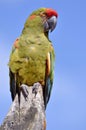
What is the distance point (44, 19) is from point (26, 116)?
3105 mm

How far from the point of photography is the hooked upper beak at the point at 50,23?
247 inches

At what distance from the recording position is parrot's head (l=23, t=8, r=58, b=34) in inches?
247

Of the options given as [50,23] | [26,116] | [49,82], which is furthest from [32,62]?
[26,116]

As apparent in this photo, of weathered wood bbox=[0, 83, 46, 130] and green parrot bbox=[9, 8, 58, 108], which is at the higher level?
green parrot bbox=[9, 8, 58, 108]

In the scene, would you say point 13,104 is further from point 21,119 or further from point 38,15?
point 38,15

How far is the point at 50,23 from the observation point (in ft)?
20.6

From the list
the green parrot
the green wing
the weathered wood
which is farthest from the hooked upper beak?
the weathered wood

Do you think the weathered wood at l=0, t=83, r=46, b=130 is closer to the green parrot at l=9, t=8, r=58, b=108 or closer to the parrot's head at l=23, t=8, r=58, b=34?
the green parrot at l=9, t=8, r=58, b=108

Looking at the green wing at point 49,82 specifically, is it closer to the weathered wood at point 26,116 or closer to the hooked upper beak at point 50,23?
the hooked upper beak at point 50,23

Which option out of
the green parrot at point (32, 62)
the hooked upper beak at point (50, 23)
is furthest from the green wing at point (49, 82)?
the hooked upper beak at point (50, 23)

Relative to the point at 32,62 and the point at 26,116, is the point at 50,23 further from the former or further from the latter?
the point at 26,116

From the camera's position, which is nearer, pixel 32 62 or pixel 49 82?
pixel 32 62

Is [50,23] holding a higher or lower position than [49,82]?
higher

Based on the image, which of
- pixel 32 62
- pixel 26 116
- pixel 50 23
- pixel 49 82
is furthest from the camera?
pixel 50 23
